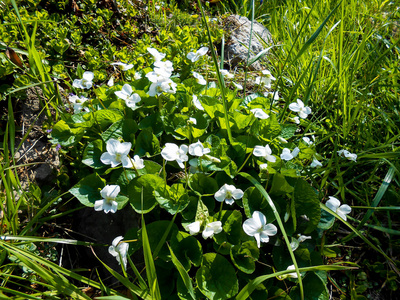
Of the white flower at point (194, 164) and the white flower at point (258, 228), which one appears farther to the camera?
the white flower at point (194, 164)

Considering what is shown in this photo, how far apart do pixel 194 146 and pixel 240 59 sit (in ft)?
6.10

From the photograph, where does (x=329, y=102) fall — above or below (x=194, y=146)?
below

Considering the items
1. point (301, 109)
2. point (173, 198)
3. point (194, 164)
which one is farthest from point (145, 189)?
point (301, 109)

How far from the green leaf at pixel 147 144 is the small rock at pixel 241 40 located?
1606 millimetres

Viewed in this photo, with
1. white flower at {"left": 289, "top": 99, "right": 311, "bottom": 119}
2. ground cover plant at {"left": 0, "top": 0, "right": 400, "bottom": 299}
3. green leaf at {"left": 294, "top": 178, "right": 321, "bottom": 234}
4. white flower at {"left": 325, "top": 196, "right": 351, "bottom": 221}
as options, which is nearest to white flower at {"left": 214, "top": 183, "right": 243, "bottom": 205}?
ground cover plant at {"left": 0, "top": 0, "right": 400, "bottom": 299}

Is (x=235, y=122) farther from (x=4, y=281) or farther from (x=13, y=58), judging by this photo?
(x=13, y=58)

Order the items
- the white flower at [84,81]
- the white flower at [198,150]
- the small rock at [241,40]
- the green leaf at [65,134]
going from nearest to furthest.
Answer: the white flower at [198,150] → the green leaf at [65,134] → the white flower at [84,81] → the small rock at [241,40]

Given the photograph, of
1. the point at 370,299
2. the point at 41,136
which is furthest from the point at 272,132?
the point at 41,136

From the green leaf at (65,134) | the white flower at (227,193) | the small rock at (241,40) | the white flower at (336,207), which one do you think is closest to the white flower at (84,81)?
the green leaf at (65,134)

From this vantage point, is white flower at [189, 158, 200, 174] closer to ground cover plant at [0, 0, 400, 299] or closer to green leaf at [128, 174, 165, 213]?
ground cover plant at [0, 0, 400, 299]

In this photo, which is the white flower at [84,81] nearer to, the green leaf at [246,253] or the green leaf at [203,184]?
the green leaf at [203,184]

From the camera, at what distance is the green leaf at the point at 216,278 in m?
1.14

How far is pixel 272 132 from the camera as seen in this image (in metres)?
1.53

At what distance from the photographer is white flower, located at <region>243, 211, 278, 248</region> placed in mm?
1155
